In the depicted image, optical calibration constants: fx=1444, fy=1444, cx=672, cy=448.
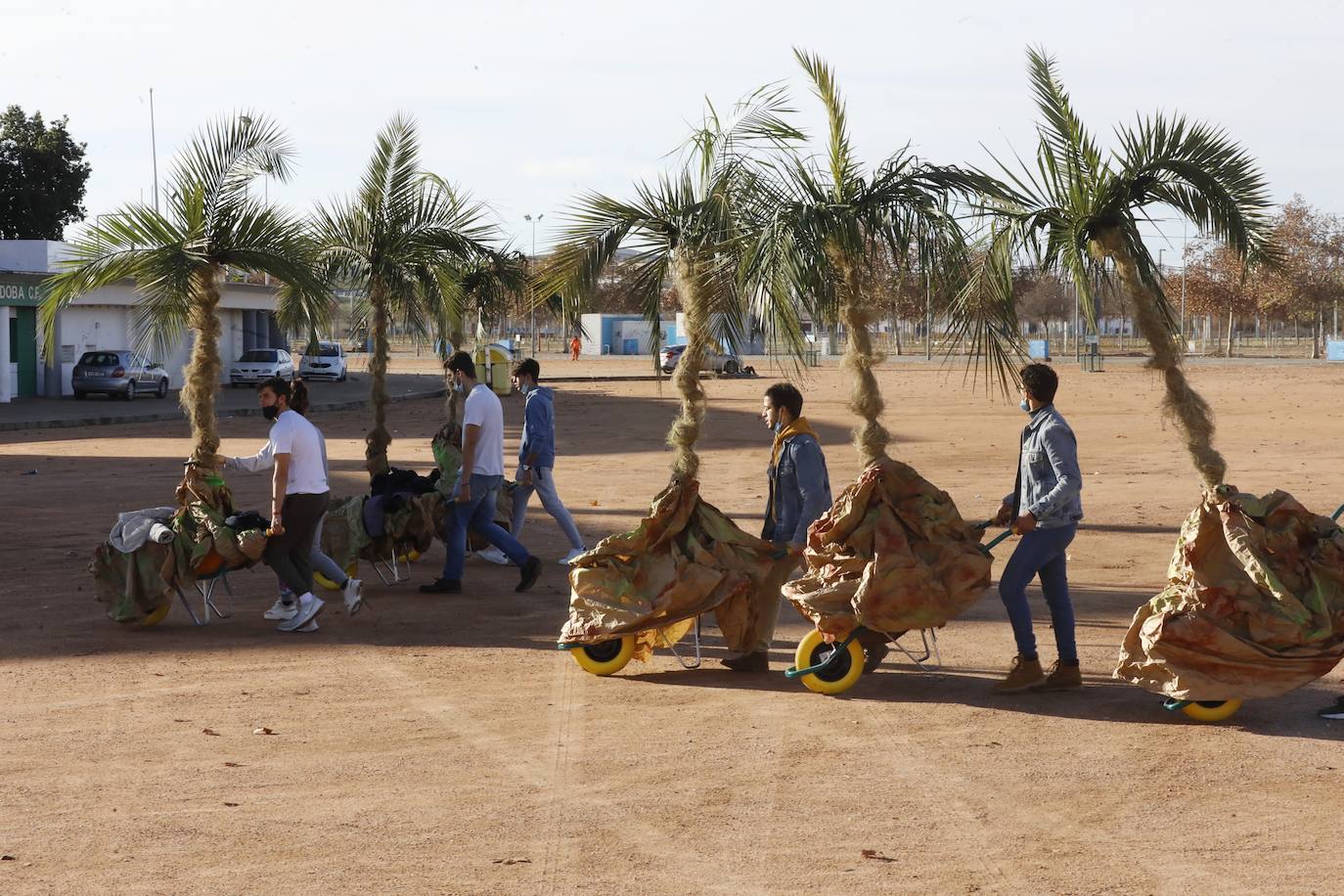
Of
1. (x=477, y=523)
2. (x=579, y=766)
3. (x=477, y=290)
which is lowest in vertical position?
(x=579, y=766)

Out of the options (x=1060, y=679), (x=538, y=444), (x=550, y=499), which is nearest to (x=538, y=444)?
(x=538, y=444)

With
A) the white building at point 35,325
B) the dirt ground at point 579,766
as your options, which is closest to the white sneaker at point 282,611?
the dirt ground at point 579,766

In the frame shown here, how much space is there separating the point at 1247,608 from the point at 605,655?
11.0ft

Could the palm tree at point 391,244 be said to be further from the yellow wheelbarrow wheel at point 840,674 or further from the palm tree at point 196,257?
the yellow wheelbarrow wheel at point 840,674

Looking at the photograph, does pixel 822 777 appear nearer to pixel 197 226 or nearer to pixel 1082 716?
pixel 1082 716

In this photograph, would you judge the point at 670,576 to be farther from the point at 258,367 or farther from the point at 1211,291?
the point at 1211,291

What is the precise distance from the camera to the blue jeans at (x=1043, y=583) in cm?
729

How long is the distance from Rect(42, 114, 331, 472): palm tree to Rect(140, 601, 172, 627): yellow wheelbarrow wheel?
3.99ft

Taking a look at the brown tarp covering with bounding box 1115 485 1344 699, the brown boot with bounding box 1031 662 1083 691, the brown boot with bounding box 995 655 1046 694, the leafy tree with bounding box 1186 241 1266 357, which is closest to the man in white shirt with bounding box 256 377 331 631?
the brown boot with bounding box 995 655 1046 694

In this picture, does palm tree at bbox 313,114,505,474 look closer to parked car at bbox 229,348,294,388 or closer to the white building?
the white building

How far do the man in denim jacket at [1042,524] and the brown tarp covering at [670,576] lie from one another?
138 centimetres

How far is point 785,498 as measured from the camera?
7.98 meters

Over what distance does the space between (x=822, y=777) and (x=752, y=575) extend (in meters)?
2.00

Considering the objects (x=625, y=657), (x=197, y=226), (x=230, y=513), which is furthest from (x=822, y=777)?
(x=197, y=226)
